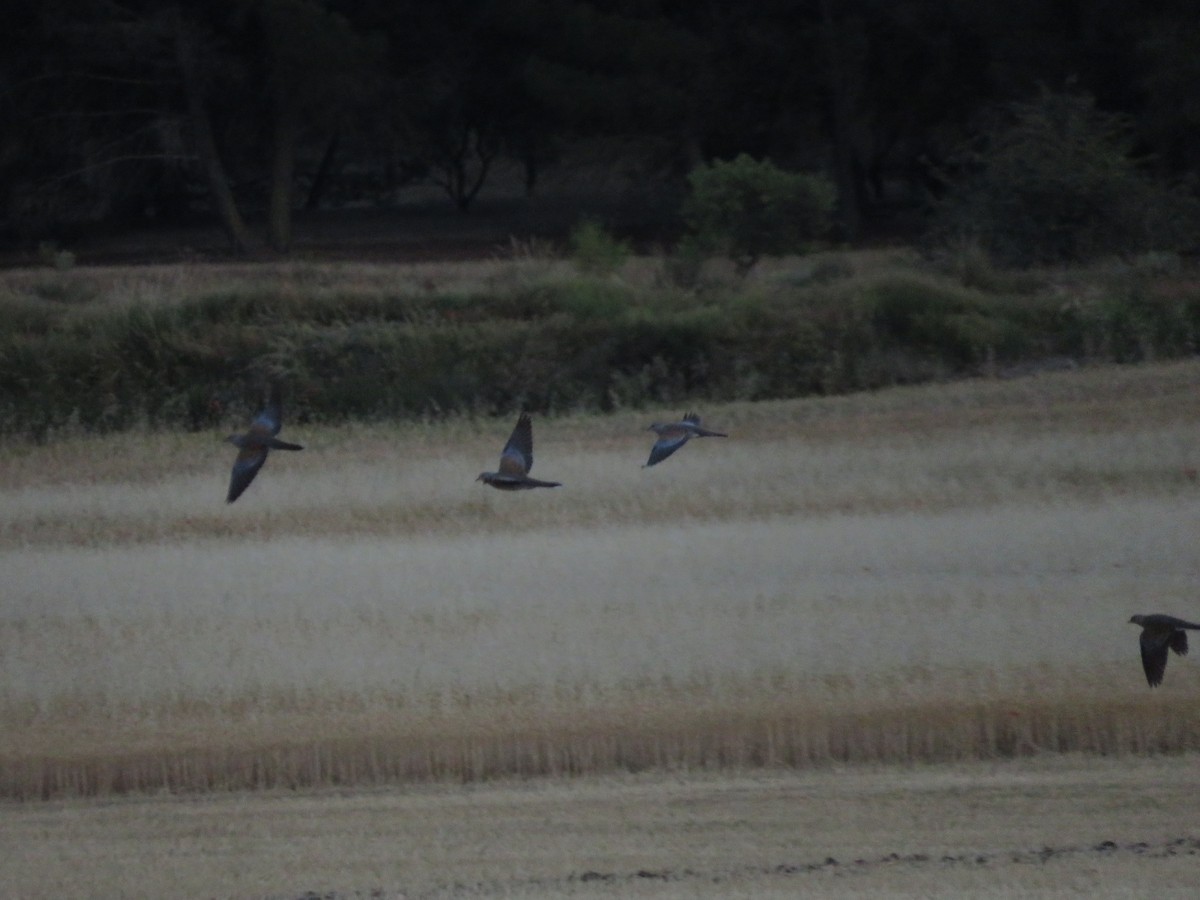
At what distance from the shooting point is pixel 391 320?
18.3 m

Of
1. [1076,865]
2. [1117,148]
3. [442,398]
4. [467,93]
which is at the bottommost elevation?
[1076,865]

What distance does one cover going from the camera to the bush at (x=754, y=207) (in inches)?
933

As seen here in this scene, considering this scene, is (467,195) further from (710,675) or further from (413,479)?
(710,675)

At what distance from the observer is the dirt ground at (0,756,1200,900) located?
5.93m

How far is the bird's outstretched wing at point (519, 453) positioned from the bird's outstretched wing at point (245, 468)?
37.3 inches

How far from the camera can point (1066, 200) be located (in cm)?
2283

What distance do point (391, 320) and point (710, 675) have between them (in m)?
11.0

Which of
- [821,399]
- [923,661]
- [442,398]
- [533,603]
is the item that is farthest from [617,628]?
[442,398]

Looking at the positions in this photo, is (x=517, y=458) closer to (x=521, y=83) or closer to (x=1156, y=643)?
(x=1156, y=643)

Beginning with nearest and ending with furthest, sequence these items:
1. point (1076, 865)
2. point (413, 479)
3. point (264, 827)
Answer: point (1076, 865), point (264, 827), point (413, 479)

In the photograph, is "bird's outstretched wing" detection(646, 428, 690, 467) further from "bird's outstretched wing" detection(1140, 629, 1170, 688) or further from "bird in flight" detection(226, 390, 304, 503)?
"bird's outstretched wing" detection(1140, 629, 1170, 688)

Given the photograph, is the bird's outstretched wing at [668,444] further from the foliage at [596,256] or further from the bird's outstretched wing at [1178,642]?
the foliage at [596,256]

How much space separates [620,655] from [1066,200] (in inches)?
645

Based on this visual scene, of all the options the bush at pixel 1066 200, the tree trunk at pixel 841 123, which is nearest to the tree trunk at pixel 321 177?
the tree trunk at pixel 841 123
